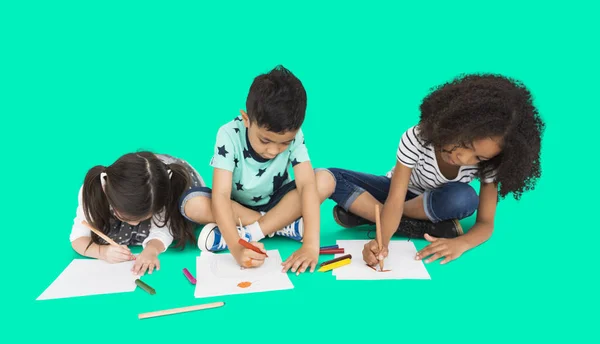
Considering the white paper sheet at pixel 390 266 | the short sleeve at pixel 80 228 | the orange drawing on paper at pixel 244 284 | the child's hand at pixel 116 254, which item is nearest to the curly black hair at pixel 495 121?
the white paper sheet at pixel 390 266

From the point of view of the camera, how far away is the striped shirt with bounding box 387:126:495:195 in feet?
6.69

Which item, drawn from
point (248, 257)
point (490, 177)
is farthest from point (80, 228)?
point (490, 177)

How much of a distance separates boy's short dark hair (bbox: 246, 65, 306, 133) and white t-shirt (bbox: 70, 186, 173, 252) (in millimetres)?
598

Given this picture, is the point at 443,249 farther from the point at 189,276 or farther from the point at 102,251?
the point at 102,251

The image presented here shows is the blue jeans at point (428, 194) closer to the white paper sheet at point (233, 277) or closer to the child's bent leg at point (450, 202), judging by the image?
the child's bent leg at point (450, 202)

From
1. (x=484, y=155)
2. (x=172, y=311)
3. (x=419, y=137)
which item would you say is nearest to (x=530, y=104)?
(x=484, y=155)

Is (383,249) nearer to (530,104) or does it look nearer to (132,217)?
(530,104)

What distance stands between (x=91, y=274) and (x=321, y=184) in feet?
2.91

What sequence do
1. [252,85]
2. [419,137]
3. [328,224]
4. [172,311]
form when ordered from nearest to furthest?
[172,311]
[252,85]
[419,137]
[328,224]

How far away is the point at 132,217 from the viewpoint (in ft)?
6.54

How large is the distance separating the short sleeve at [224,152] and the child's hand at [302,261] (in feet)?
1.24

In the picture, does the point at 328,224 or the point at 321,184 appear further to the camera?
the point at 328,224

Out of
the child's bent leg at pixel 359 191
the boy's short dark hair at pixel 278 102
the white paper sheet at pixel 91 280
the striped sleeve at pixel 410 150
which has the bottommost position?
the white paper sheet at pixel 91 280

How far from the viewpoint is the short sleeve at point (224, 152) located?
1993 millimetres
